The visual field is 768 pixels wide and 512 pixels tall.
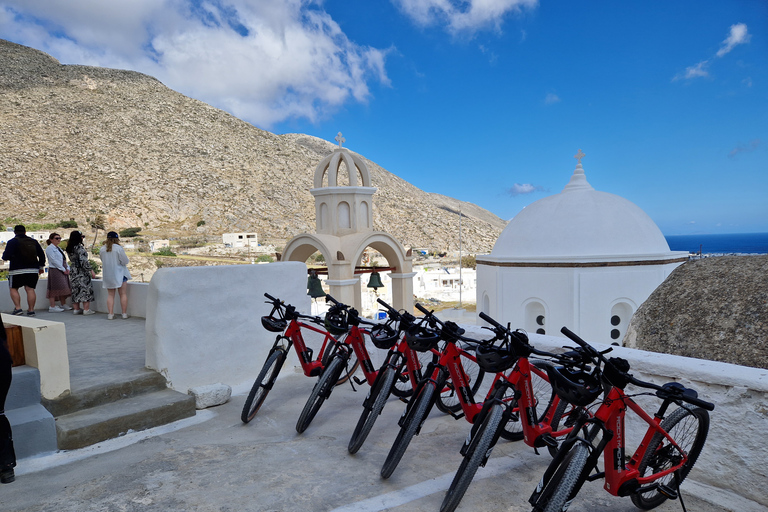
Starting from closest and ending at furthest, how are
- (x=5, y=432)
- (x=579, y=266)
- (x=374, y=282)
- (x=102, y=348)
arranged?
(x=5, y=432) < (x=102, y=348) < (x=374, y=282) < (x=579, y=266)

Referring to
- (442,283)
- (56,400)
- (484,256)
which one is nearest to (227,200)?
(442,283)

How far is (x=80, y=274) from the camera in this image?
25.9 feet

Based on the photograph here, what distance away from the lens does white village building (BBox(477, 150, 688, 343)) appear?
1199cm

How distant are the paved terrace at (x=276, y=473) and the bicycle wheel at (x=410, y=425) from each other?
0.12 m

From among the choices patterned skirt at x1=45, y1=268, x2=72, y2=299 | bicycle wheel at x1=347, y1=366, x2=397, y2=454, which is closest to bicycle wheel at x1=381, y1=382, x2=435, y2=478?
bicycle wheel at x1=347, y1=366, x2=397, y2=454

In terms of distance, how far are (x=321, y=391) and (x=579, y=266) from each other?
9.54 metres

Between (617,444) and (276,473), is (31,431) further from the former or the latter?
(617,444)

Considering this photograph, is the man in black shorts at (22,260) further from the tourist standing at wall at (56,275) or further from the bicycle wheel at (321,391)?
the bicycle wheel at (321,391)

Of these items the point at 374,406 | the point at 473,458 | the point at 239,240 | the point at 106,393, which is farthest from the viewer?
the point at 239,240

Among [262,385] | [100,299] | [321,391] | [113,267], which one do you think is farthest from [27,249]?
[321,391]

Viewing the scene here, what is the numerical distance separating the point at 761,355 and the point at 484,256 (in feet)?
34.9

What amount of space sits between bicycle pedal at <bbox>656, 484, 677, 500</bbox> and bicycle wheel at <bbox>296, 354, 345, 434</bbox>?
7.32 feet

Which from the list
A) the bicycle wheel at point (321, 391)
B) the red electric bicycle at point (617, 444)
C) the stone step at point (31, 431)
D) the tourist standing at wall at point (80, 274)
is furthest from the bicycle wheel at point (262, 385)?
the tourist standing at wall at point (80, 274)

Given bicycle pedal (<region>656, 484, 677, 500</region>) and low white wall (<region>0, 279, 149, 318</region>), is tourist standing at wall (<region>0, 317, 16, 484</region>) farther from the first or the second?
low white wall (<region>0, 279, 149, 318</region>)
